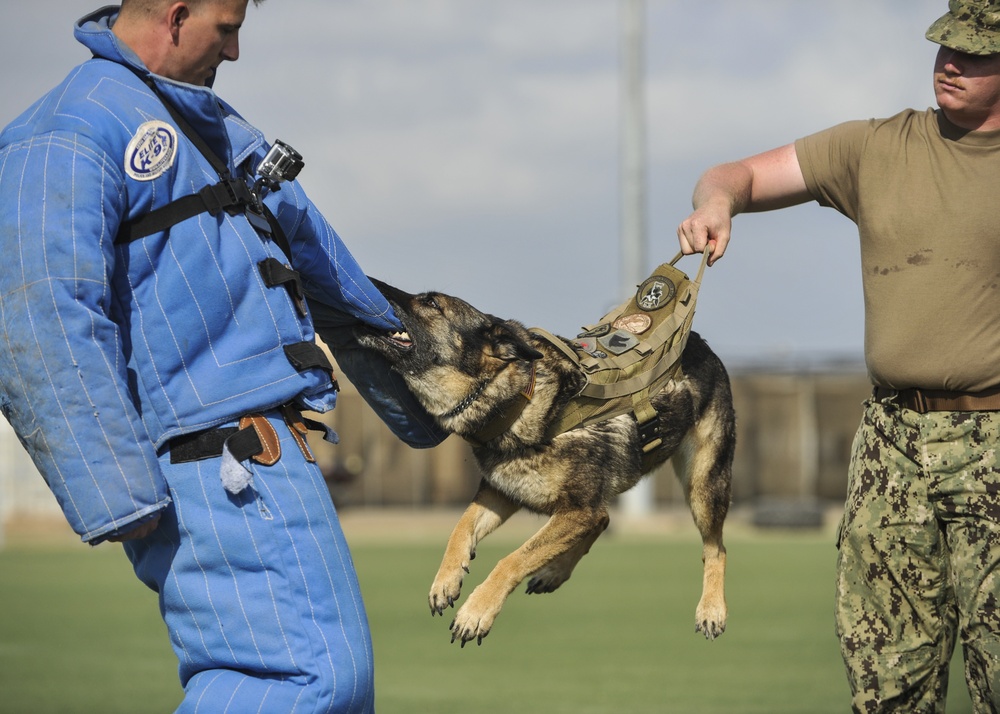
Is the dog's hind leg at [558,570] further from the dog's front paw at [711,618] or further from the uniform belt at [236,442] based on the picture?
the uniform belt at [236,442]

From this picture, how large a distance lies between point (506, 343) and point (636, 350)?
737 mm

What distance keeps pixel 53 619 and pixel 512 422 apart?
27.4ft

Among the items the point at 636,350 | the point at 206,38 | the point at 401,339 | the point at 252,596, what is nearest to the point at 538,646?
the point at 401,339

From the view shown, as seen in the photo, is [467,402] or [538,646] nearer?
[467,402]

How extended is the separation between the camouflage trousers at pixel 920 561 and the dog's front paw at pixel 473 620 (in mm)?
1113

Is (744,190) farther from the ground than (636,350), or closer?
farther from the ground

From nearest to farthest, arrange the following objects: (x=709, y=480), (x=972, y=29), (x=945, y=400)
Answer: (x=972, y=29)
(x=945, y=400)
(x=709, y=480)

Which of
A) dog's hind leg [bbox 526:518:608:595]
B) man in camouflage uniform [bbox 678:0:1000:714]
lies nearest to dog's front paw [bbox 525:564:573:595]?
dog's hind leg [bbox 526:518:608:595]

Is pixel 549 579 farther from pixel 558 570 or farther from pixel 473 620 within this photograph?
pixel 473 620

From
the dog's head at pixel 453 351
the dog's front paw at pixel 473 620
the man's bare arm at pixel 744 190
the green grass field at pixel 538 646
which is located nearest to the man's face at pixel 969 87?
the man's bare arm at pixel 744 190

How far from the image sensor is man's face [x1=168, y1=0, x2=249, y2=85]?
267 cm

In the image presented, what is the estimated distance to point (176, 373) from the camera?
8.75 feet

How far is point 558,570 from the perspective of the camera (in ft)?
15.2

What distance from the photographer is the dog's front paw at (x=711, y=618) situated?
4551 mm
